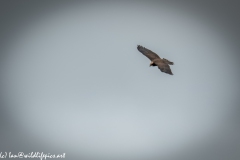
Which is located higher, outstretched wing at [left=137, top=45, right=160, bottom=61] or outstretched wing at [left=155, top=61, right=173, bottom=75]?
outstretched wing at [left=137, top=45, right=160, bottom=61]

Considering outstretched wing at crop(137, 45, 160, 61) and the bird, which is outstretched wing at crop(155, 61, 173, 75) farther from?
outstretched wing at crop(137, 45, 160, 61)

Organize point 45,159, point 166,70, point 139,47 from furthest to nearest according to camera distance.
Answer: point 45,159, point 139,47, point 166,70

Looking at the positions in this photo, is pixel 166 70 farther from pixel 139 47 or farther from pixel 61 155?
pixel 61 155

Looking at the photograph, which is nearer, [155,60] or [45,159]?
[155,60]

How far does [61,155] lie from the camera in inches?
198

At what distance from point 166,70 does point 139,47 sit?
0.56 metres

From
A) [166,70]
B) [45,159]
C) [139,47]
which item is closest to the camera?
[166,70]

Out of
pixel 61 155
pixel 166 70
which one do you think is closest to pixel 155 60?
pixel 166 70

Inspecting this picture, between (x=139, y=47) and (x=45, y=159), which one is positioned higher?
(x=139, y=47)

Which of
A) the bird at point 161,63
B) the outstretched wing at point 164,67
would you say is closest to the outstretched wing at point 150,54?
the bird at point 161,63

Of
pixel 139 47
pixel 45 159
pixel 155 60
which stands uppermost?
pixel 139 47

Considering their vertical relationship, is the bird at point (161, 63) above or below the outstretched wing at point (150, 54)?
below

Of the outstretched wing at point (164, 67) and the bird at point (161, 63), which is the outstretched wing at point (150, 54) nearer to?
the bird at point (161, 63)

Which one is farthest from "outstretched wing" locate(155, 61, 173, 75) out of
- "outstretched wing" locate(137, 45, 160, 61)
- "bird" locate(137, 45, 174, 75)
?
"outstretched wing" locate(137, 45, 160, 61)
